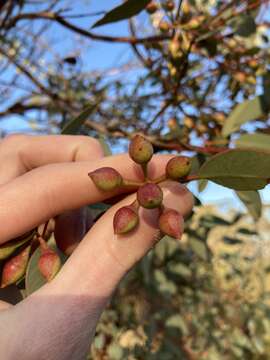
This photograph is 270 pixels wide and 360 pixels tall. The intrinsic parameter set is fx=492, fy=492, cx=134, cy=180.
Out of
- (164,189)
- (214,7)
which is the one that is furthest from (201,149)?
(214,7)

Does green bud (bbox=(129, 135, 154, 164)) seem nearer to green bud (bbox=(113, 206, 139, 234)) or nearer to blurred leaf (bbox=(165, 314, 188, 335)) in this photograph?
green bud (bbox=(113, 206, 139, 234))

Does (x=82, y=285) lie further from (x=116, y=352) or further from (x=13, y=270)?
(x=116, y=352)

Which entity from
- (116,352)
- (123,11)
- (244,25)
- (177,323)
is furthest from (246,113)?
(177,323)

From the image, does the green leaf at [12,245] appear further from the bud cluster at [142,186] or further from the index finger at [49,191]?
the bud cluster at [142,186]

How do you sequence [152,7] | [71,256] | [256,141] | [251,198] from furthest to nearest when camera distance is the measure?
[152,7]
[251,198]
[256,141]
[71,256]

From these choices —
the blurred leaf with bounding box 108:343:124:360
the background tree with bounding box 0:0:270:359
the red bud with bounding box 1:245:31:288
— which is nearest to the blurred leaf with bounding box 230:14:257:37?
the background tree with bounding box 0:0:270:359

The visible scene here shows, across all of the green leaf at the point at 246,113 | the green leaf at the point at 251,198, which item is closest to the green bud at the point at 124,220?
the green leaf at the point at 251,198
